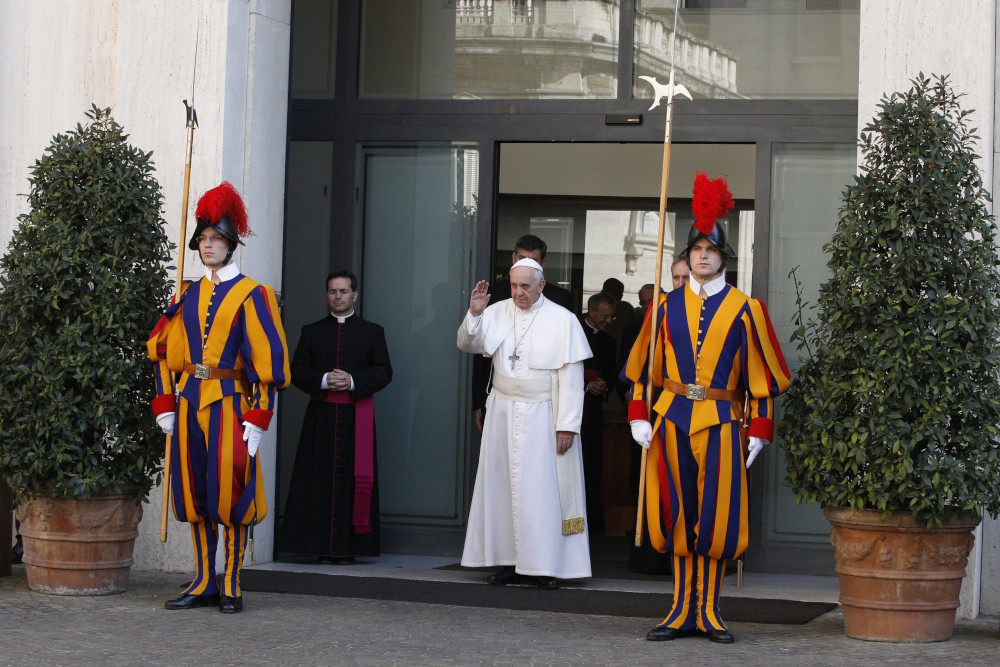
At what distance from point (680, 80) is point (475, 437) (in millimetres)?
2545

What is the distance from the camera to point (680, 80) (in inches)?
346

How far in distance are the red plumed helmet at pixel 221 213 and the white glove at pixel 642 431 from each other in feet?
6.79

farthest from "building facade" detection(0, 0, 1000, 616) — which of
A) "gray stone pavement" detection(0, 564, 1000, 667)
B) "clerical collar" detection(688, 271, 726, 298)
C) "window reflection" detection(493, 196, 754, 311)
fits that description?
"window reflection" detection(493, 196, 754, 311)

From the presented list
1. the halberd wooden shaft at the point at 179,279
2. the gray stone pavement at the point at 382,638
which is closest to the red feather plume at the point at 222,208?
the halberd wooden shaft at the point at 179,279

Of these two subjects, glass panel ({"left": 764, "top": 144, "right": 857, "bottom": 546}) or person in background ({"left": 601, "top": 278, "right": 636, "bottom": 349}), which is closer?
glass panel ({"left": 764, "top": 144, "right": 857, "bottom": 546})

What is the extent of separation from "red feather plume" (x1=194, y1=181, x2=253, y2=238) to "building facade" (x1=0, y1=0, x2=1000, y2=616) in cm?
138

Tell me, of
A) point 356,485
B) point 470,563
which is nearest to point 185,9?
point 356,485

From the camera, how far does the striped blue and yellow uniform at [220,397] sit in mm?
6539

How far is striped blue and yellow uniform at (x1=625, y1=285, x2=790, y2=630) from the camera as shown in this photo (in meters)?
6.11

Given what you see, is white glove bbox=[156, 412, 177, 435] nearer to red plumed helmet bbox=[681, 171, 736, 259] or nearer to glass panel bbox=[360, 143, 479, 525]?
red plumed helmet bbox=[681, 171, 736, 259]

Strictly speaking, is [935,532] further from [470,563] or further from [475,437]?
[475,437]

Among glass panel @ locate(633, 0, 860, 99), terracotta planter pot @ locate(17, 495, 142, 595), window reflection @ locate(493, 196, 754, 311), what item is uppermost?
glass panel @ locate(633, 0, 860, 99)

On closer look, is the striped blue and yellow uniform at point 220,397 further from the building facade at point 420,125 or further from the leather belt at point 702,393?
the leather belt at point 702,393

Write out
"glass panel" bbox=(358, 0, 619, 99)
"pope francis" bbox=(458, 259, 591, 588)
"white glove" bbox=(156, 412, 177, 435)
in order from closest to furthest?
1. "white glove" bbox=(156, 412, 177, 435)
2. "pope francis" bbox=(458, 259, 591, 588)
3. "glass panel" bbox=(358, 0, 619, 99)
